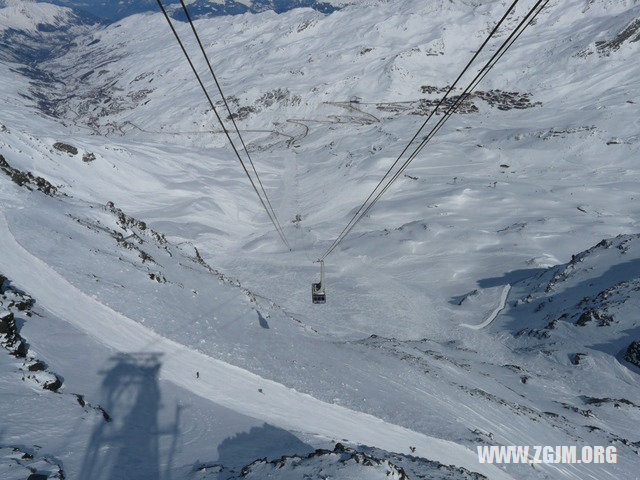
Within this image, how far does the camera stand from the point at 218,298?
19828 millimetres

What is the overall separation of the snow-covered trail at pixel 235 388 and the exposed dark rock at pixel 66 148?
47.3 meters

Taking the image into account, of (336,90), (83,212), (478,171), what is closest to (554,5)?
(336,90)

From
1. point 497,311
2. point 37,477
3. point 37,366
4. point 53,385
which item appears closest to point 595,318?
point 497,311

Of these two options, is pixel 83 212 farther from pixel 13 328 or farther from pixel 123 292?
pixel 13 328

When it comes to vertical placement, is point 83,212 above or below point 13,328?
above

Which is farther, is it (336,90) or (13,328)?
(336,90)

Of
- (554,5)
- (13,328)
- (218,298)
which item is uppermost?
(554,5)

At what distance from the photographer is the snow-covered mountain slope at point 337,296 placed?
1113 centimetres

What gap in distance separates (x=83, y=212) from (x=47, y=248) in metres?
8.26

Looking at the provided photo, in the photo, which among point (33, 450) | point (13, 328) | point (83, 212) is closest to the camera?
point (33, 450)

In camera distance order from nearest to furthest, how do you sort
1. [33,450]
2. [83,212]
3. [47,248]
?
[33,450] < [47,248] < [83,212]

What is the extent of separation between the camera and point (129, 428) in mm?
9539

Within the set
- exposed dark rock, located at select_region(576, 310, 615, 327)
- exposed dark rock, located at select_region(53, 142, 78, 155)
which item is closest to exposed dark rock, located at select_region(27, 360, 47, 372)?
exposed dark rock, located at select_region(576, 310, 615, 327)

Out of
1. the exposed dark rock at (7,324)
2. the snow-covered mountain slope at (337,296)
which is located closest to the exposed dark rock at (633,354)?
the snow-covered mountain slope at (337,296)
